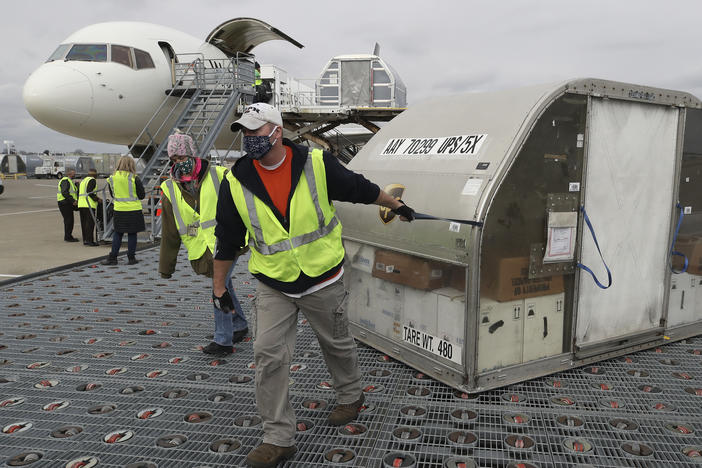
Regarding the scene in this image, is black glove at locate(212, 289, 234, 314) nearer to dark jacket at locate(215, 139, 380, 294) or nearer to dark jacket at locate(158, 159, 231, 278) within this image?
dark jacket at locate(215, 139, 380, 294)

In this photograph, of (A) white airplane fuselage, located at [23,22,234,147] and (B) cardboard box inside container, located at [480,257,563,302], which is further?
(A) white airplane fuselage, located at [23,22,234,147]

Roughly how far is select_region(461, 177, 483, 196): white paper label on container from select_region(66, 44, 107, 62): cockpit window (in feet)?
39.8

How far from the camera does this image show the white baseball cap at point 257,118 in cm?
284

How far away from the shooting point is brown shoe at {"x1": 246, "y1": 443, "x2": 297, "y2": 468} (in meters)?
2.74

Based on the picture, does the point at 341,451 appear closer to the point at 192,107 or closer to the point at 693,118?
the point at 693,118

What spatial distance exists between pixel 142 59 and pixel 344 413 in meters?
12.7

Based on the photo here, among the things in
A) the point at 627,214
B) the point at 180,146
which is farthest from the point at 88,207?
the point at 627,214

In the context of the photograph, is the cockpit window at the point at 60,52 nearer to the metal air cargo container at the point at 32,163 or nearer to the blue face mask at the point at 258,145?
the blue face mask at the point at 258,145

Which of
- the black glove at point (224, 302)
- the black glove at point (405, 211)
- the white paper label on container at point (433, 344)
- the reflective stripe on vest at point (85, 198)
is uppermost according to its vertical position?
the black glove at point (405, 211)

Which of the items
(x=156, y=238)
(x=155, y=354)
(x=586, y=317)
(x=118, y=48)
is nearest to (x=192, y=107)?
(x=118, y=48)

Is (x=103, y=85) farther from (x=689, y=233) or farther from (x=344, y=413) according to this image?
(x=689, y=233)

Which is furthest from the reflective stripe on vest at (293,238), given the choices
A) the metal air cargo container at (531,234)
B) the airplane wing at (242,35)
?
the airplane wing at (242,35)

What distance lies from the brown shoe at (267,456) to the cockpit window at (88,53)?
12655 millimetres

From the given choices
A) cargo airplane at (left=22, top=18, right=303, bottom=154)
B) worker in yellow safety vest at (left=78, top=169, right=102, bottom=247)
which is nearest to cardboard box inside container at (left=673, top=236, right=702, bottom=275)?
worker in yellow safety vest at (left=78, top=169, right=102, bottom=247)
